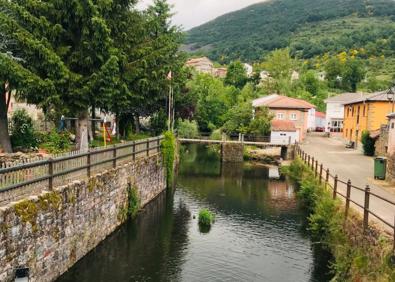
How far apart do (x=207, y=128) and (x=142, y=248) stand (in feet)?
152

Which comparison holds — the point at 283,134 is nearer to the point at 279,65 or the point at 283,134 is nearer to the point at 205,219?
the point at 205,219

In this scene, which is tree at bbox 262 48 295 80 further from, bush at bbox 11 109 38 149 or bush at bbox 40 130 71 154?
bush at bbox 11 109 38 149

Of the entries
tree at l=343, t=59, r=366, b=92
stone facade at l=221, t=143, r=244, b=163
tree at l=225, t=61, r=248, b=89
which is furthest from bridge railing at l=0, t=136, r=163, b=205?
tree at l=343, t=59, r=366, b=92

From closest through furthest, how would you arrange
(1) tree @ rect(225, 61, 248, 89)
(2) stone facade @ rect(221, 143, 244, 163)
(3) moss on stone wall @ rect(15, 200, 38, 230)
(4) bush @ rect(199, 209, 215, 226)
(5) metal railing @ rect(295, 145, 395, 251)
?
(3) moss on stone wall @ rect(15, 200, 38, 230), (5) metal railing @ rect(295, 145, 395, 251), (4) bush @ rect(199, 209, 215, 226), (2) stone facade @ rect(221, 143, 244, 163), (1) tree @ rect(225, 61, 248, 89)

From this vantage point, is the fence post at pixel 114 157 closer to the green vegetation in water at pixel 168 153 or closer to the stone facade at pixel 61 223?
the stone facade at pixel 61 223

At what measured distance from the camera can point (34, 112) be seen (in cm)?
3625

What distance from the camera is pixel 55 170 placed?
12.7 metres

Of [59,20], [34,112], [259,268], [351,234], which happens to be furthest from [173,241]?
[34,112]

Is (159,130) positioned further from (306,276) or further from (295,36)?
(295,36)

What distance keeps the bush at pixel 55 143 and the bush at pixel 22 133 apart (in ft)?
1.85

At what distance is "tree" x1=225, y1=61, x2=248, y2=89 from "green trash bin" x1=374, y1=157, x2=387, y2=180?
74924 mm

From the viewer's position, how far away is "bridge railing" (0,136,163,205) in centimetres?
1037

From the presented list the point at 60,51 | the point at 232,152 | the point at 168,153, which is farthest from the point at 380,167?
the point at 232,152

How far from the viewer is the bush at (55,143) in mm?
21075
